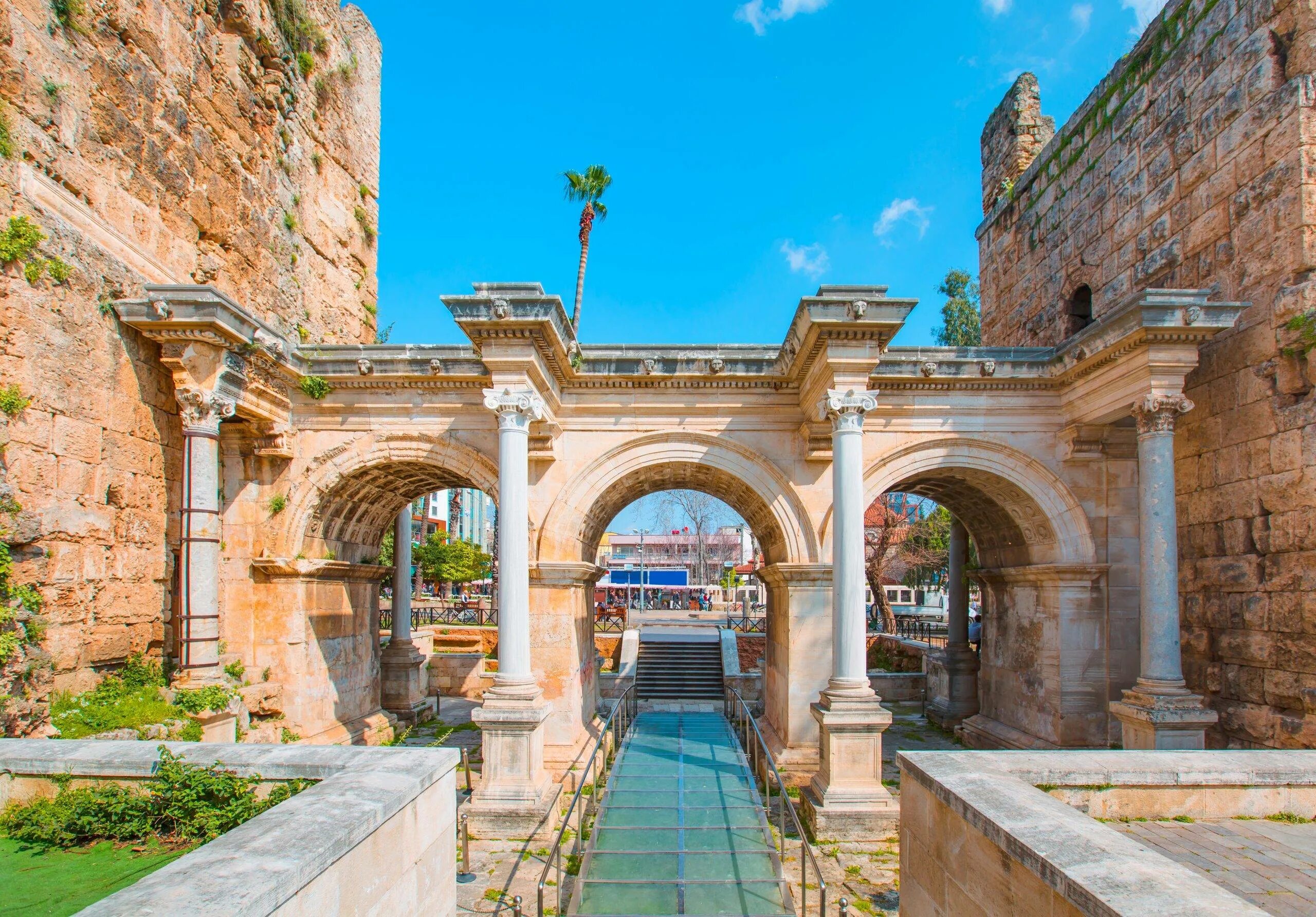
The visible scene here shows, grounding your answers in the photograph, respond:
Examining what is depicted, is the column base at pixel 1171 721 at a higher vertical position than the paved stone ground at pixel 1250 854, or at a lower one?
lower

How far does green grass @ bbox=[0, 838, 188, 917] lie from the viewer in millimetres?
3678

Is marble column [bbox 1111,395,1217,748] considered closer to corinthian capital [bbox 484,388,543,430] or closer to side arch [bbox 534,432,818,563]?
side arch [bbox 534,432,818,563]

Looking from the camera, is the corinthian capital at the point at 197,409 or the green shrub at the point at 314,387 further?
the green shrub at the point at 314,387

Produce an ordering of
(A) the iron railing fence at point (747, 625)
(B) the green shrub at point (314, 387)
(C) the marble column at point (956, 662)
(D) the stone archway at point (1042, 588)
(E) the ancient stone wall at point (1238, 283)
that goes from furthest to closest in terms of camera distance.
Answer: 1. (A) the iron railing fence at point (747, 625)
2. (C) the marble column at point (956, 662)
3. (B) the green shrub at point (314, 387)
4. (D) the stone archway at point (1042, 588)
5. (E) the ancient stone wall at point (1238, 283)

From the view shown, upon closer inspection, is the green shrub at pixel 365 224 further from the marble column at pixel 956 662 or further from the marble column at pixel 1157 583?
the marble column at pixel 1157 583

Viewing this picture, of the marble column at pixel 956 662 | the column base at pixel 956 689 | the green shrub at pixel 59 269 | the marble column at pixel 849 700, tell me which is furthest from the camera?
the marble column at pixel 956 662

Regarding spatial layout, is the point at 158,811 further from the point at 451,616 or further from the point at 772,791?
the point at 451,616

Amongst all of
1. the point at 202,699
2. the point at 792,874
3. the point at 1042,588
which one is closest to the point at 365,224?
the point at 202,699

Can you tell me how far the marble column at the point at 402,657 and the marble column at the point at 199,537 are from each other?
5.47m

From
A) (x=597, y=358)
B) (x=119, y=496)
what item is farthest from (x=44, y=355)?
(x=597, y=358)

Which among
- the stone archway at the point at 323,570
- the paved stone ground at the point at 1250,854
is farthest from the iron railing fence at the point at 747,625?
the paved stone ground at the point at 1250,854

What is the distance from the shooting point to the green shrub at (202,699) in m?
8.17

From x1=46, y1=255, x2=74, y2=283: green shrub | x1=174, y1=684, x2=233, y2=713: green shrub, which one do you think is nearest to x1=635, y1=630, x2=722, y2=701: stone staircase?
x1=174, y1=684, x2=233, y2=713: green shrub

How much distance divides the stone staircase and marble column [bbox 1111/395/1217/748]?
8.95m
